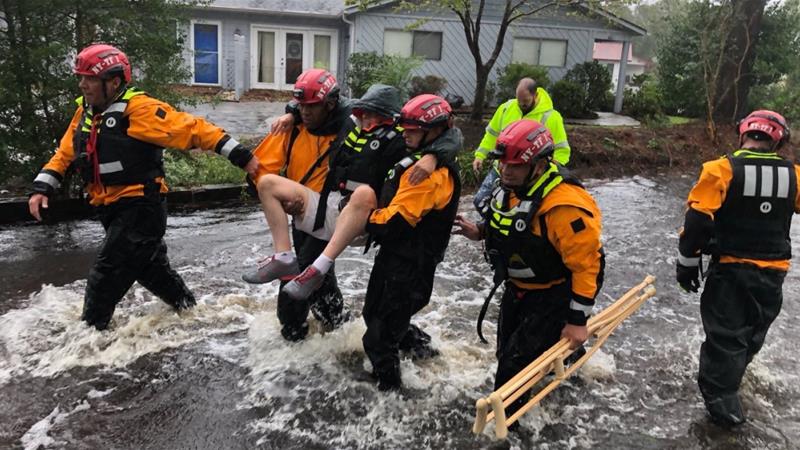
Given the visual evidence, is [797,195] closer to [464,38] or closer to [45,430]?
[45,430]

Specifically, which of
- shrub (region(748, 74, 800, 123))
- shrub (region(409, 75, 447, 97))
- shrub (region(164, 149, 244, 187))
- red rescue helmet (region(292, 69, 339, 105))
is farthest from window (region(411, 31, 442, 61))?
red rescue helmet (region(292, 69, 339, 105))

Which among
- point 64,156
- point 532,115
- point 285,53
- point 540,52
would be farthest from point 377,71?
point 64,156

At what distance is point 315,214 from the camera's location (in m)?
4.75

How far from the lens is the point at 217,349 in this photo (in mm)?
5445

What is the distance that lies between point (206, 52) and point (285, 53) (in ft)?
8.50

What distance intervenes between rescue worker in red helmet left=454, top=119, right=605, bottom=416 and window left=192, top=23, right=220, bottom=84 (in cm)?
2022

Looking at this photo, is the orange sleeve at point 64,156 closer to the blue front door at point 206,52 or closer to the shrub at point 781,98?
the blue front door at point 206,52

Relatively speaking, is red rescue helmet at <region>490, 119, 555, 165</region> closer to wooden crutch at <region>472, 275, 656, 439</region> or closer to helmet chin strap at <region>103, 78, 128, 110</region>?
wooden crutch at <region>472, 275, 656, 439</region>

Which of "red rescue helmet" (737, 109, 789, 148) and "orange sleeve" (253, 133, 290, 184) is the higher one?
"red rescue helmet" (737, 109, 789, 148)

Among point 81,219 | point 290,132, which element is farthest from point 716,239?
point 81,219

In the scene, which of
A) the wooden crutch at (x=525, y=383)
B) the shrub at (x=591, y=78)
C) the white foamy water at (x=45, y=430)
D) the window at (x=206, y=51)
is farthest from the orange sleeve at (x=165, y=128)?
the shrub at (x=591, y=78)

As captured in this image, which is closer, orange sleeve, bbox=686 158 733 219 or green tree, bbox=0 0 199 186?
orange sleeve, bbox=686 158 733 219

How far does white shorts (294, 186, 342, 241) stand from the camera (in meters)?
4.75

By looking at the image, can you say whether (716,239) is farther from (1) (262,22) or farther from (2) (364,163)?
(1) (262,22)
